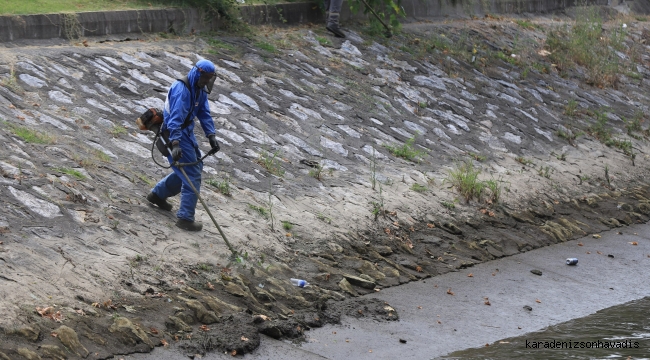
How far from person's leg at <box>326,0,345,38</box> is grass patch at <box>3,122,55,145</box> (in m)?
6.60

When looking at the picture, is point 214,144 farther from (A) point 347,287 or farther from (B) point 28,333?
(B) point 28,333

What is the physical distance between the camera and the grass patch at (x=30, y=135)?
8398 mm

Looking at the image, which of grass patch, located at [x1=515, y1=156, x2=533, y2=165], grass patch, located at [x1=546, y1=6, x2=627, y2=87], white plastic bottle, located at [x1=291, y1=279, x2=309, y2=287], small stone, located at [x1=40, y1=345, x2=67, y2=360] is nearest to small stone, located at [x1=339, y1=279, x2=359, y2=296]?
white plastic bottle, located at [x1=291, y1=279, x2=309, y2=287]

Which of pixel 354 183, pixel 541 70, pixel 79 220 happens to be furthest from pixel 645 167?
pixel 79 220

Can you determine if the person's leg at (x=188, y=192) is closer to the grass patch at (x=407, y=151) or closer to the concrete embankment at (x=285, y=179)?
the concrete embankment at (x=285, y=179)

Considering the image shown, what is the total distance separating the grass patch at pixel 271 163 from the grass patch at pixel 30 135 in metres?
2.37

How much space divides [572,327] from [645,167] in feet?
22.1

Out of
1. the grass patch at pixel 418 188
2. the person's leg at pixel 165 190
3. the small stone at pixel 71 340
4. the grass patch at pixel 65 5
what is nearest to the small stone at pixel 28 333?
the small stone at pixel 71 340

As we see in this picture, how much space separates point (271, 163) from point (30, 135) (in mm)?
2680

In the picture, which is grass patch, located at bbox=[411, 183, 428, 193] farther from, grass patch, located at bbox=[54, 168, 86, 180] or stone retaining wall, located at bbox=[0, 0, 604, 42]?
stone retaining wall, located at bbox=[0, 0, 604, 42]

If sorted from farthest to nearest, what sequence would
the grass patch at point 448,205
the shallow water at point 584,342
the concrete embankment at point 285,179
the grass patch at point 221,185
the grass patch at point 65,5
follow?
the grass patch at point 65,5 < the grass patch at point 448,205 < the grass patch at point 221,185 < the shallow water at point 584,342 < the concrete embankment at point 285,179

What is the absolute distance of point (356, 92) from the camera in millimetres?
12719

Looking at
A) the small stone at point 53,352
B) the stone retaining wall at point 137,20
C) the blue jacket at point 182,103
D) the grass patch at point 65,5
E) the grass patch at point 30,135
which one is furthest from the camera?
the grass patch at point 65,5

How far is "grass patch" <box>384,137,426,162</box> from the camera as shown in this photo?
1131 cm
